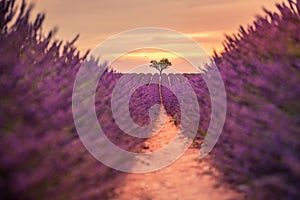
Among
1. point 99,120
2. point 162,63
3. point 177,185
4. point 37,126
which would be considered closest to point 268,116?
point 177,185

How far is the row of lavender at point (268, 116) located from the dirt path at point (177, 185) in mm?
218

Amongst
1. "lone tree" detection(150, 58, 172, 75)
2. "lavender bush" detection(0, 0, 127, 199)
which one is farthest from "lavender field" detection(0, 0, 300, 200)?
"lone tree" detection(150, 58, 172, 75)

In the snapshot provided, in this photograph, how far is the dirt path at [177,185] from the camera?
469cm

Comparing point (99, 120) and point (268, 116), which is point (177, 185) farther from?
point (268, 116)

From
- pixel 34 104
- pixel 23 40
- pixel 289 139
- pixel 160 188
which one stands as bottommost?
pixel 160 188

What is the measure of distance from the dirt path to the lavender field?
0.10m

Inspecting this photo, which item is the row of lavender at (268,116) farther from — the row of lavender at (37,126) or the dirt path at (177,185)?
the row of lavender at (37,126)

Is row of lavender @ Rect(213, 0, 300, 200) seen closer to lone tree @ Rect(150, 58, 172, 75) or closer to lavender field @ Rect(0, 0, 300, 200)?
lavender field @ Rect(0, 0, 300, 200)

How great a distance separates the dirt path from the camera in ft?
15.4

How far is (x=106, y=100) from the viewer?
6.44 metres

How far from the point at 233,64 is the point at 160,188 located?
2990mm

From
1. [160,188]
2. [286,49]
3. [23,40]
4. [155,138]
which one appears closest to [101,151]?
[160,188]

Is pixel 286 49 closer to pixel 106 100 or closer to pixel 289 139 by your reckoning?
pixel 289 139

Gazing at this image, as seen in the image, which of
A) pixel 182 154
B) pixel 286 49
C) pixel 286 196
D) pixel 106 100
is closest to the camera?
pixel 286 196
